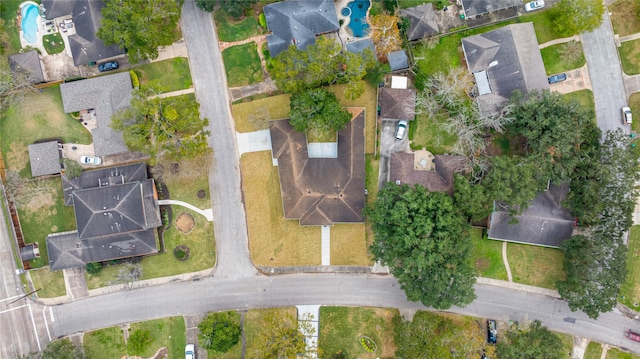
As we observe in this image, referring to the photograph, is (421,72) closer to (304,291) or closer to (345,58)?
(345,58)

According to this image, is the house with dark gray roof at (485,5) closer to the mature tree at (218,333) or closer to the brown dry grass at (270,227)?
the brown dry grass at (270,227)

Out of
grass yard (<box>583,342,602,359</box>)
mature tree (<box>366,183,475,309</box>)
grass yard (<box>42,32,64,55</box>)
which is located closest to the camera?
mature tree (<box>366,183,475,309</box>)

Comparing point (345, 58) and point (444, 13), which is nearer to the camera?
point (345, 58)

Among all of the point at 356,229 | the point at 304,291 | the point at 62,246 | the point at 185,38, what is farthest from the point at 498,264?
the point at 62,246

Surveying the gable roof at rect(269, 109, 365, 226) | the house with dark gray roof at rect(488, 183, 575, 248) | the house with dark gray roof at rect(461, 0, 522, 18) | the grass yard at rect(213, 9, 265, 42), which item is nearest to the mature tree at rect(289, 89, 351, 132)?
the gable roof at rect(269, 109, 365, 226)

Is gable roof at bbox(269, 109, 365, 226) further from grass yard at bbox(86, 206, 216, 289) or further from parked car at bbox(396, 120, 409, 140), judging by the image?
grass yard at bbox(86, 206, 216, 289)

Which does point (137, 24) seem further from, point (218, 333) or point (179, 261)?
point (218, 333)

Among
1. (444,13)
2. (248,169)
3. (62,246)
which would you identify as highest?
(444,13)
